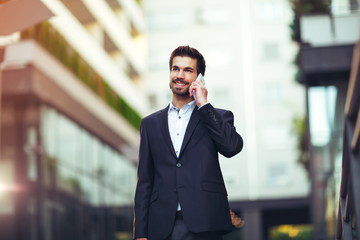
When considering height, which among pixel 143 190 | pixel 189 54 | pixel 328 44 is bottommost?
pixel 143 190

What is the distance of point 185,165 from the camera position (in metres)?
3.98

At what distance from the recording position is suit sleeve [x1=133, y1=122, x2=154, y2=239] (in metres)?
4.07

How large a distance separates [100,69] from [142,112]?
302 inches

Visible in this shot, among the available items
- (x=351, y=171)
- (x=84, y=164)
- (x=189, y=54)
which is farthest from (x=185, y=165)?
(x=84, y=164)

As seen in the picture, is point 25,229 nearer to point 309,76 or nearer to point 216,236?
point 309,76

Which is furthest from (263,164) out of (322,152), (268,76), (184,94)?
(184,94)

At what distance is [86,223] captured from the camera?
21.0m

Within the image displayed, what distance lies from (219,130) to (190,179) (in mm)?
318

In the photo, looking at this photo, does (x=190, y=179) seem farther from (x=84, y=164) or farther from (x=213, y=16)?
(x=213, y=16)

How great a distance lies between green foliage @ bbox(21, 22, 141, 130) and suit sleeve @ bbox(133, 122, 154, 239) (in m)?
11.7

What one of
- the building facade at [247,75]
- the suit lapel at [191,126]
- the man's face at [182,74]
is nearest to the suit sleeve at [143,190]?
the suit lapel at [191,126]

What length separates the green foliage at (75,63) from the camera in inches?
632

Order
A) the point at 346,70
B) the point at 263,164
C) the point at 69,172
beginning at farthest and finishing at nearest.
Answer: the point at 263,164, the point at 69,172, the point at 346,70

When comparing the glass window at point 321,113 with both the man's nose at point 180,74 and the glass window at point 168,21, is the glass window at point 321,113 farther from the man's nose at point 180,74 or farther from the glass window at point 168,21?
the glass window at point 168,21
